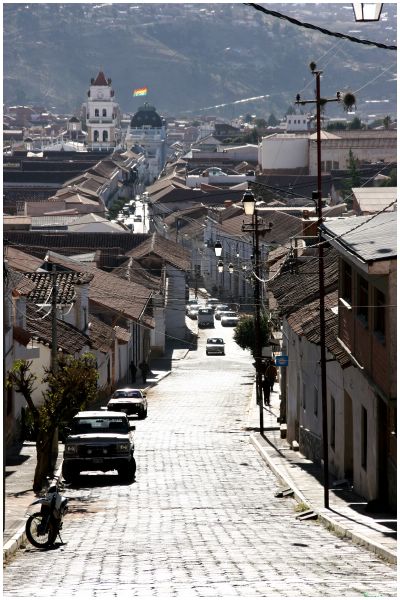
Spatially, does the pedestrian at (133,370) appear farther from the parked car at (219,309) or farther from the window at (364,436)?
the parked car at (219,309)

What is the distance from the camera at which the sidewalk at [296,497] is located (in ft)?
61.8

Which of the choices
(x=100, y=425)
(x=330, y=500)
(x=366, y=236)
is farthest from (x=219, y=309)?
(x=366, y=236)

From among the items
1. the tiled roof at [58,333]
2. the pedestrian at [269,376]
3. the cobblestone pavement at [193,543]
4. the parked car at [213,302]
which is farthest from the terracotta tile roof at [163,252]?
the cobblestone pavement at [193,543]

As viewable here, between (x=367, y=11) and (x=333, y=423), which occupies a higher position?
(x=367, y=11)

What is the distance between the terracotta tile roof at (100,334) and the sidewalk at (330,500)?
539 inches

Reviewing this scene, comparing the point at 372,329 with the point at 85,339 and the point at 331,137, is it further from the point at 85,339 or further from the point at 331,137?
the point at 331,137

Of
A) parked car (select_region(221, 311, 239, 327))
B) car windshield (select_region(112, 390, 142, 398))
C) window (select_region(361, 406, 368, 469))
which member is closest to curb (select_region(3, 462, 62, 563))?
window (select_region(361, 406, 368, 469))

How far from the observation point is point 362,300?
82.7ft

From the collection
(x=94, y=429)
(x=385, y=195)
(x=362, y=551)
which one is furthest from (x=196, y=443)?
(x=385, y=195)

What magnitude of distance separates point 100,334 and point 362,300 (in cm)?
3221

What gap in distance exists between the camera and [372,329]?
23188 mm

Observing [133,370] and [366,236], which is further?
[133,370]

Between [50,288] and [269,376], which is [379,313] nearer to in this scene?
[269,376]

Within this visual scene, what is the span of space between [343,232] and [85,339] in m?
25.2
